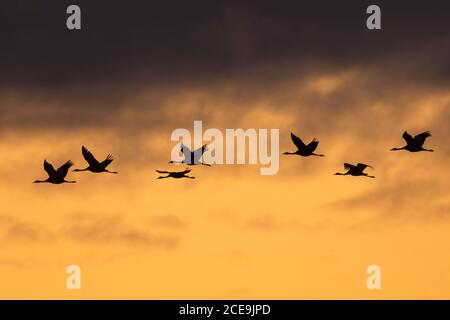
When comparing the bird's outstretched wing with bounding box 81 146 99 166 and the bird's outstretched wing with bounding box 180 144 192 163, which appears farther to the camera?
the bird's outstretched wing with bounding box 180 144 192 163

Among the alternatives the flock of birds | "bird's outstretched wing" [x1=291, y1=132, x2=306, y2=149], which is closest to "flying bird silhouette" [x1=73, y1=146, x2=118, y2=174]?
the flock of birds

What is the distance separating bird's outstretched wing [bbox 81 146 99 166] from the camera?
94625mm

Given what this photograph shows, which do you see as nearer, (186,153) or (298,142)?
(298,142)

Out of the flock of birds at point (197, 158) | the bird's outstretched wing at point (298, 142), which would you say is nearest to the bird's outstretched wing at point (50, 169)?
the flock of birds at point (197, 158)

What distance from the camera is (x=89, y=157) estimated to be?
316 feet

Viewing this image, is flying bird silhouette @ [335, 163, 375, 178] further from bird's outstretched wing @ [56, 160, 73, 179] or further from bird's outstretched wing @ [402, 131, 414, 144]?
bird's outstretched wing @ [56, 160, 73, 179]

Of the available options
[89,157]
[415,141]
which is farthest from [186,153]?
[415,141]

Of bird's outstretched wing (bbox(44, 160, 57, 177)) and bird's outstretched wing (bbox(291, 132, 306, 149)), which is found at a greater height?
bird's outstretched wing (bbox(291, 132, 306, 149))

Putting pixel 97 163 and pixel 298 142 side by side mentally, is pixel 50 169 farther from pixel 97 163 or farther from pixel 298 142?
pixel 298 142
